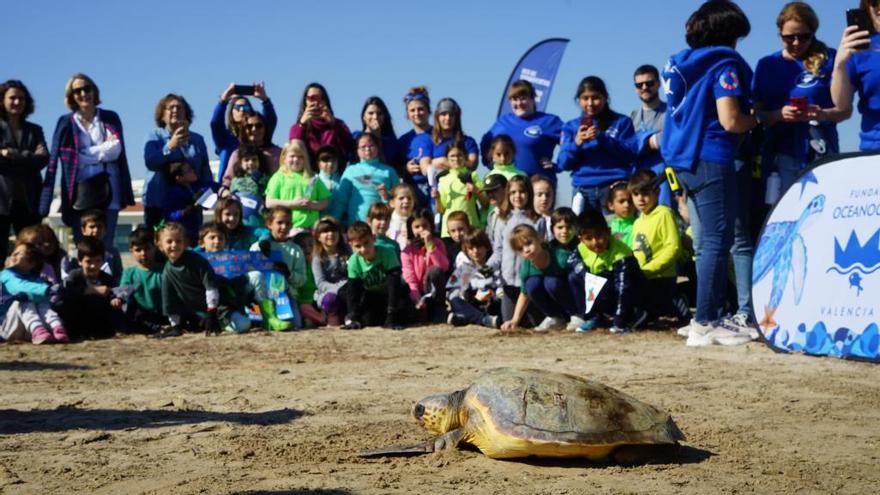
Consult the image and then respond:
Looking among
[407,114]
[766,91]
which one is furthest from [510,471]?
[407,114]

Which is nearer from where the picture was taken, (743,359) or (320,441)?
(320,441)

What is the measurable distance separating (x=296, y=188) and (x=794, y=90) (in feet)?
15.7

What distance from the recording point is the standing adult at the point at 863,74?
20.7 feet

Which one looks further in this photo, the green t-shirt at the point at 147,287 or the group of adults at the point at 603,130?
the green t-shirt at the point at 147,287

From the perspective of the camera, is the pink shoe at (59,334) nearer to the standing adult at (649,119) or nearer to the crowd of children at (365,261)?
the crowd of children at (365,261)

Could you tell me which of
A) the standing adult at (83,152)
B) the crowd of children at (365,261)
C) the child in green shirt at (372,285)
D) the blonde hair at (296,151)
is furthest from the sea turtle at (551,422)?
the standing adult at (83,152)

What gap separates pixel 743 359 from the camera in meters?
6.54

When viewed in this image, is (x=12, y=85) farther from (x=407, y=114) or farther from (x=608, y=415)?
(x=608, y=415)

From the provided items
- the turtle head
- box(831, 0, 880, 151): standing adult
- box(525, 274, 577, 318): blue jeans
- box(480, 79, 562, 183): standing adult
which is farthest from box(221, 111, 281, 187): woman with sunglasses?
the turtle head

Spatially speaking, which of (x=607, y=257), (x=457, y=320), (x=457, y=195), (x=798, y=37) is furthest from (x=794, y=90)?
(x=457, y=195)

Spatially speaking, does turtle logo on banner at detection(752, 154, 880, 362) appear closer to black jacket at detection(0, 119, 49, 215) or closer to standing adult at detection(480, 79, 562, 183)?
standing adult at detection(480, 79, 562, 183)

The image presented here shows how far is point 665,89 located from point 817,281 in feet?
5.34

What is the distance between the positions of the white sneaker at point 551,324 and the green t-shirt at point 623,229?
2.77 ft

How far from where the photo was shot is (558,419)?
3961 mm
